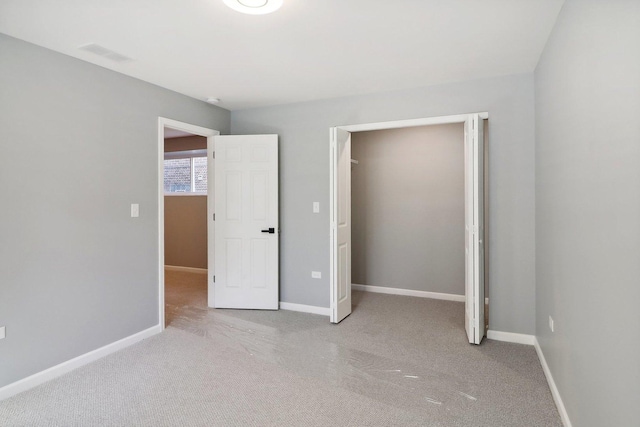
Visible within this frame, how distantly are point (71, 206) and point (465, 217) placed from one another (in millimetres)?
3635

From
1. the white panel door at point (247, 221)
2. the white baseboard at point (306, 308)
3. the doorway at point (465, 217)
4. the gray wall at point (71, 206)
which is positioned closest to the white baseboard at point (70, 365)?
the gray wall at point (71, 206)

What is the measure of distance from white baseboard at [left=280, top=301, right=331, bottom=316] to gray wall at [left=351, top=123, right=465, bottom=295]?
1348 mm

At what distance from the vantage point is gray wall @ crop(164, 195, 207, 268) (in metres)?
6.62

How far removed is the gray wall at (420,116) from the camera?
10.9 ft

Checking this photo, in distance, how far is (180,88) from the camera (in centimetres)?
375

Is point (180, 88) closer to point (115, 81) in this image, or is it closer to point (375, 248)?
point (115, 81)

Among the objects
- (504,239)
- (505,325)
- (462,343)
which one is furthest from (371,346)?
(504,239)

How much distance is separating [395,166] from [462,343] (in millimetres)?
2629

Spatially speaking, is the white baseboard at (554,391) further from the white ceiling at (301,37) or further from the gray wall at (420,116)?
the white ceiling at (301,37)

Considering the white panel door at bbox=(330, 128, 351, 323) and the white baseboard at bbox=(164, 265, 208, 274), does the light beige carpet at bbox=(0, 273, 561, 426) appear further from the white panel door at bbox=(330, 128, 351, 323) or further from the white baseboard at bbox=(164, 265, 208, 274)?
the white baseboard at bbox=(164, 265, 208, 274)

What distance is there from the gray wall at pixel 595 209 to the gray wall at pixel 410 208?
2259mm

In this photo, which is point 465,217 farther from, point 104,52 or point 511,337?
point 104,52

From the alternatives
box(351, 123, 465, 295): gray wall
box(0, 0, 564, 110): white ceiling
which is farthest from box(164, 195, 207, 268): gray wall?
box(0, 0, 564, 110): white ceiling

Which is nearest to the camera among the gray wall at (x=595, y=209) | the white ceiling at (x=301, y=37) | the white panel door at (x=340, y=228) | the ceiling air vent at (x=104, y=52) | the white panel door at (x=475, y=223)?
the gray wall at (x=595, y=209)
